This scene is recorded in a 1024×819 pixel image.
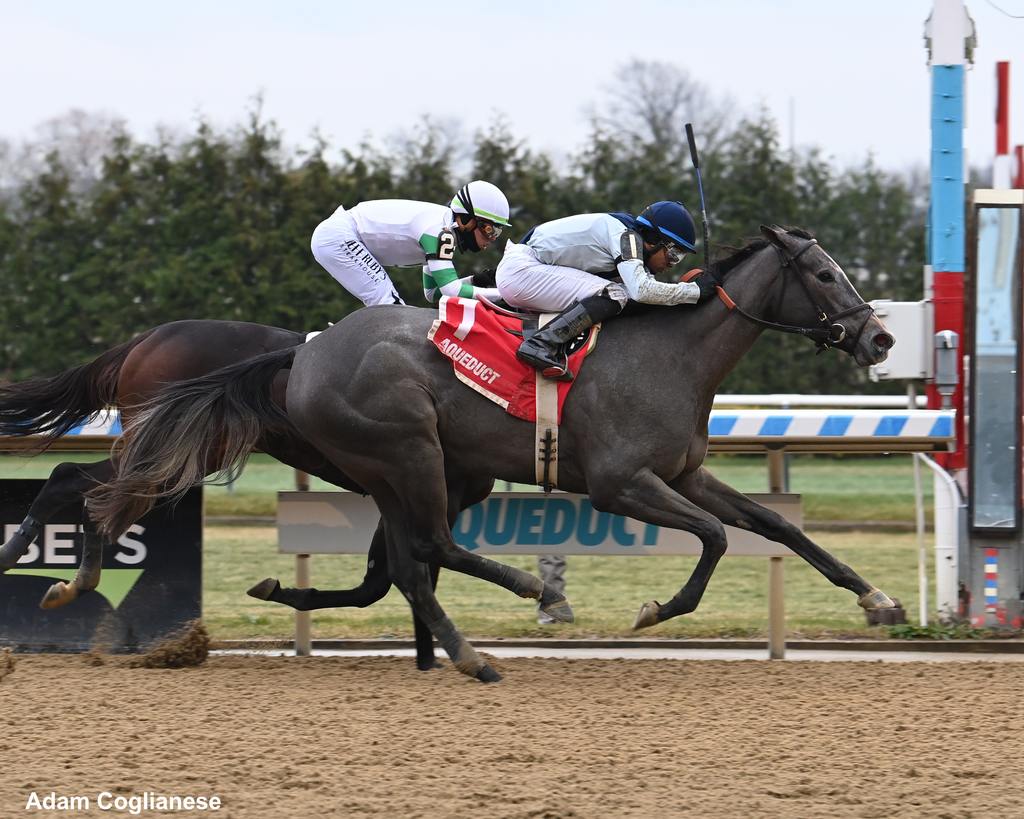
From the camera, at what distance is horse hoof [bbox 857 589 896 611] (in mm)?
5730

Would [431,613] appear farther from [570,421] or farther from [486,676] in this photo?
[570,421]

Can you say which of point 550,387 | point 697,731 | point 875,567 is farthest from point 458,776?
point 875,567

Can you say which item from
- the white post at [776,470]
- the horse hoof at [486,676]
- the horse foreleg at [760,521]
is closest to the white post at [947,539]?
the white post at [776,470]

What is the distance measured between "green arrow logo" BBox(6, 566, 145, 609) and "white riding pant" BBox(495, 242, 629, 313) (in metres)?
2.21

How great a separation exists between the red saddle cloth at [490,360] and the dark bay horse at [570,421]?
0.05 m

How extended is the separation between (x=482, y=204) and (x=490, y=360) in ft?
2.81

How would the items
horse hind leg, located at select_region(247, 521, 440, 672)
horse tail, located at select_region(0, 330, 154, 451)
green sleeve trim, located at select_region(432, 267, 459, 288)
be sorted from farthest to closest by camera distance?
horse tail, located at select_region(0, 330, 154, 451)
horse hind leg, located at select_region(247, 521, 440, 672)
green sleeve trim, located at select_region(432, 267, 459, 288)

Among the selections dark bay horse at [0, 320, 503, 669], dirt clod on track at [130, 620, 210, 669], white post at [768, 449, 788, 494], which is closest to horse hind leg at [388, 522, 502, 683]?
dark bay horse at [0, 320, 503, 669]

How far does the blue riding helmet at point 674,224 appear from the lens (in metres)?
5.97

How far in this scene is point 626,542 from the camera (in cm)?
669

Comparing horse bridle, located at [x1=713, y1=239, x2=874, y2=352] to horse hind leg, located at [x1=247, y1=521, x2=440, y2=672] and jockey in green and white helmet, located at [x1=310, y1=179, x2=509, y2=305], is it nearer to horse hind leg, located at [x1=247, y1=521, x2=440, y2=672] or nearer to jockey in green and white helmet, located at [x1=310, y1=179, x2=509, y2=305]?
jockey in green and white helmet, located at [x1=310, y1=179, x2=509, y2=305]

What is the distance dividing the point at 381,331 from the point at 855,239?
43.0ft

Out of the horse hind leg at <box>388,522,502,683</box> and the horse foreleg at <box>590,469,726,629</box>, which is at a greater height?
the horse foreleg at <box>590,469,726,629</box>

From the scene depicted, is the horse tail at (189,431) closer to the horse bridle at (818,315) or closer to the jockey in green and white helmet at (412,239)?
the jockey in green and white helmet at (412,239)
